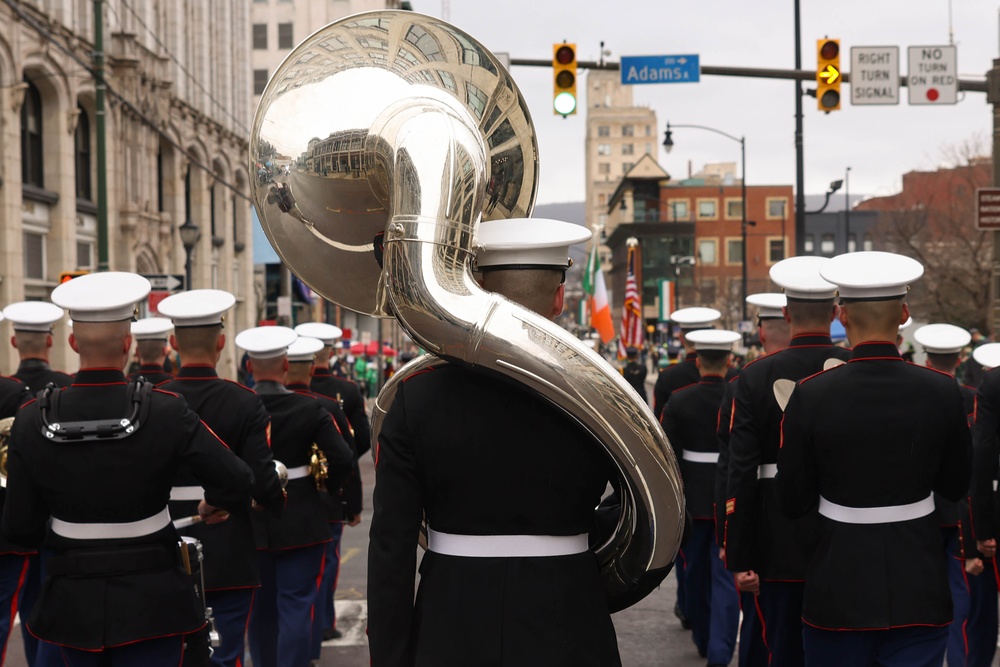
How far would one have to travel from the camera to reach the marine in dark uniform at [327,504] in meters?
7.00

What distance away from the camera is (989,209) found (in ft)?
43.1

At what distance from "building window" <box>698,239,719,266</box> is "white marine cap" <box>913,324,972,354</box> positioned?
91.8 meters

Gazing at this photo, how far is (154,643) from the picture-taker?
13.8 feet

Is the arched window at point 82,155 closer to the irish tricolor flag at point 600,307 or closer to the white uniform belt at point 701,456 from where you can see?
the irish tricolor flag at point 600,307

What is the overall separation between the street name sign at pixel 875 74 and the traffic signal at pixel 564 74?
360cm

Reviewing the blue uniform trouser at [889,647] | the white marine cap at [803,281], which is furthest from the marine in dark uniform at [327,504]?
the blue uniform trouser at [889,647]

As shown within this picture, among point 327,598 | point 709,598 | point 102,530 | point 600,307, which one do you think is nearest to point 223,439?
point 102,530

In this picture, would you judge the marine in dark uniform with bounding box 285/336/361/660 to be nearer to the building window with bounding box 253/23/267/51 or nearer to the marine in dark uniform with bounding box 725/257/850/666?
the marine in dark uniform with bounding box 725/257/850/666

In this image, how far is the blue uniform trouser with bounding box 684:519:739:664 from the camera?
22.4 ft

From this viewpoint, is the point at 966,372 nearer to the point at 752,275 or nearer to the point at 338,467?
the point at 338,467

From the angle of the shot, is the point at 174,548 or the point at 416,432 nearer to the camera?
the point at 416,432

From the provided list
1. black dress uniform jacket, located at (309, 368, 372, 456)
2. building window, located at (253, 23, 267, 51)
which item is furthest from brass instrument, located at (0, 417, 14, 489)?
building window, located at (253, 23, 267, 51)

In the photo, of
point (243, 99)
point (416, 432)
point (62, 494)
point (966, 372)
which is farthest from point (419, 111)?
point (243, 99)

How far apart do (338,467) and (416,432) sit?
3.65m
